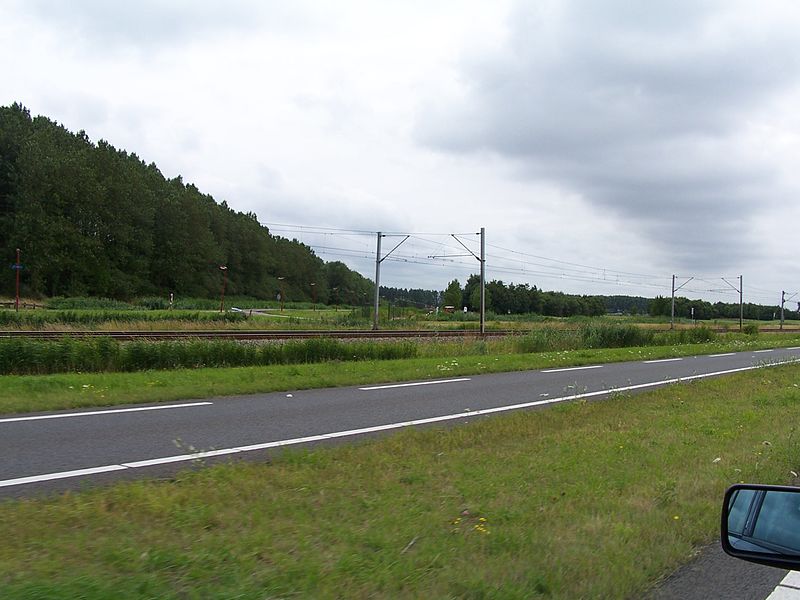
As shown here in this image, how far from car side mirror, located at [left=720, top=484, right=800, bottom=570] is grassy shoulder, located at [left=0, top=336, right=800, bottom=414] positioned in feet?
34.8

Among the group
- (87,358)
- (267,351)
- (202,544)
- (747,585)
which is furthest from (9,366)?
(747,585)

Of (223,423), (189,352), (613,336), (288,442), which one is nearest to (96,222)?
(613,336)

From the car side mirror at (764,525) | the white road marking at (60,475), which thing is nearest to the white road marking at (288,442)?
the white road marking at (60,475)

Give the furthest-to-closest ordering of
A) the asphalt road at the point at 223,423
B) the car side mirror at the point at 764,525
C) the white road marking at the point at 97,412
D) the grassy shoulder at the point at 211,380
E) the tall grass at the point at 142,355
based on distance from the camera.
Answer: the tall grass at the point at 142,355, the grassy shoulder at the point at 211,380, the white road marking at the point at 97,412, the asphalt road at the point at 223,423, the car side mirror at the point at 764,525

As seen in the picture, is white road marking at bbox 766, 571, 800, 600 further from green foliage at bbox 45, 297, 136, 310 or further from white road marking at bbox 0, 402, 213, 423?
green foliage at bbox 45, 297, 136, 310

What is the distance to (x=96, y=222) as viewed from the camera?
7606 centimetres

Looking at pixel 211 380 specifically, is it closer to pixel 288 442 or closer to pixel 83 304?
pixel 288 442

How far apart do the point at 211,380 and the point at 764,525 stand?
13520mm

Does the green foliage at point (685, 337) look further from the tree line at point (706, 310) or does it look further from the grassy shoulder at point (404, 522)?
the tree line at point (706, 310)

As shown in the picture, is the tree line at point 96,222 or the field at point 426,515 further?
the tree line at point 96,222

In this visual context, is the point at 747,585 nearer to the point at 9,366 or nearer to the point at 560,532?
the point at 560,532

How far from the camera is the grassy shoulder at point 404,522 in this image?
4125 mm

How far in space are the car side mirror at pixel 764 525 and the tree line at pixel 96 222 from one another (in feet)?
238

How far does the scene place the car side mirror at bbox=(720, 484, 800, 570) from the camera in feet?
8.66
